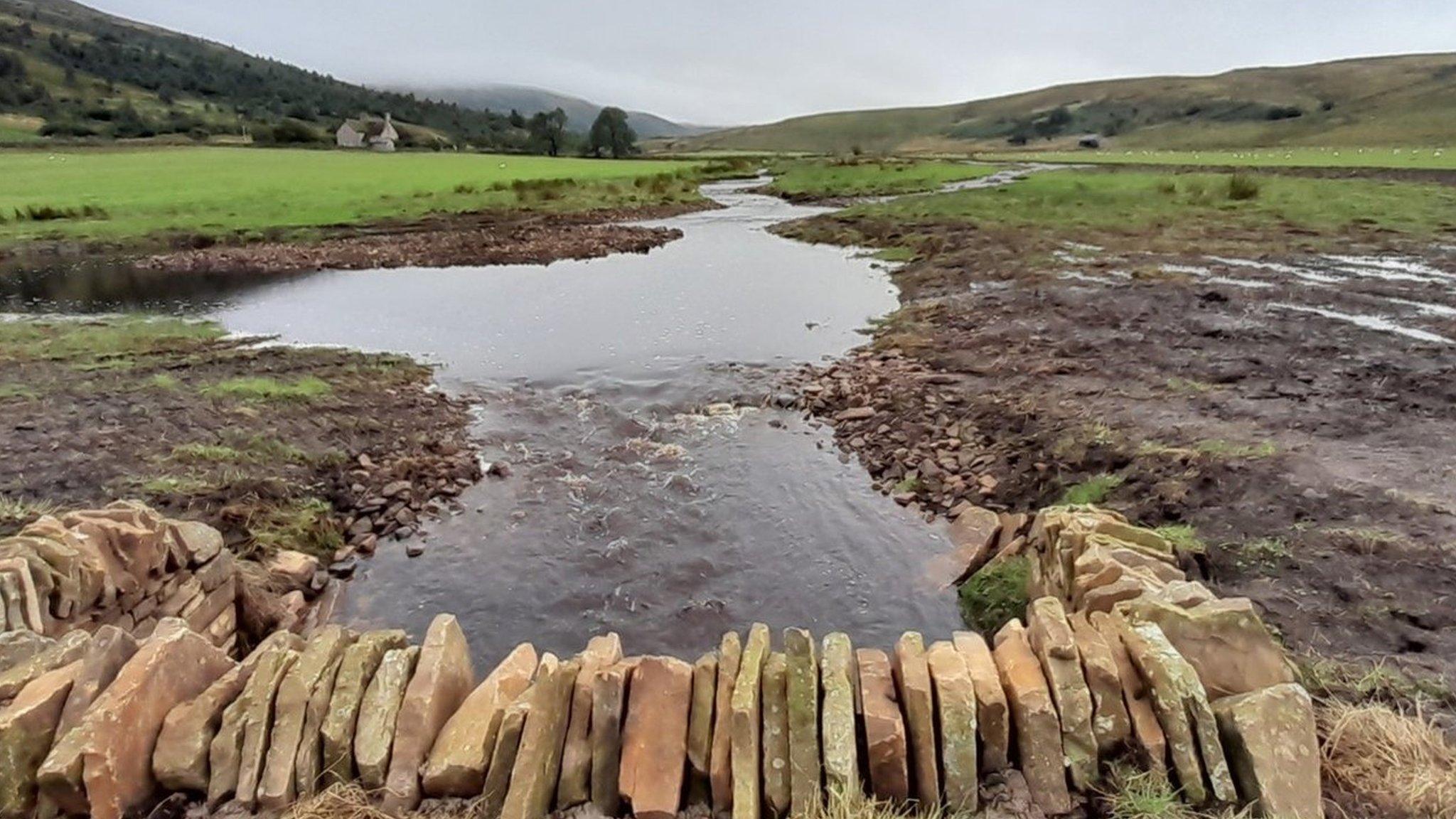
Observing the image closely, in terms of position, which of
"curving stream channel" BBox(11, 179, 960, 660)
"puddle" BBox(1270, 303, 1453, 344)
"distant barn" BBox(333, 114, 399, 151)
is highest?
"distant barn" BBox(333, 114, 399, 151)

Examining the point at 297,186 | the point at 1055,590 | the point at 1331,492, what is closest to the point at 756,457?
the point at 1055,590

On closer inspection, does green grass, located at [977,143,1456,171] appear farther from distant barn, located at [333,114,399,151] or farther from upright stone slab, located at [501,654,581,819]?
distant barn, located at [333,114,399,151]

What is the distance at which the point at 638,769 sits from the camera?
4957mm

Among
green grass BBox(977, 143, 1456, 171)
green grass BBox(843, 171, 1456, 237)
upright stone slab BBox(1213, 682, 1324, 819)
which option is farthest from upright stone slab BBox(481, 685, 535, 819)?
green grass BBox(977, 143, 1456, 171)

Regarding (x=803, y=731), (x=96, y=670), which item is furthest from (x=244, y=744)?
(x=803, y=731)

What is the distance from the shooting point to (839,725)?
4949 millimetres

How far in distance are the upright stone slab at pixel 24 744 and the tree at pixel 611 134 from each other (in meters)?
157

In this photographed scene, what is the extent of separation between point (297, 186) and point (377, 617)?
6534 centimetres

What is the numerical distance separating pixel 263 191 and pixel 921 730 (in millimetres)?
68850

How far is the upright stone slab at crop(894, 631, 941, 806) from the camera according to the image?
4871 mm

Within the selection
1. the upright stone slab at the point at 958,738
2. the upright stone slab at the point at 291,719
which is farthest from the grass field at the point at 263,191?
the upright stone slab at the point at 958,738

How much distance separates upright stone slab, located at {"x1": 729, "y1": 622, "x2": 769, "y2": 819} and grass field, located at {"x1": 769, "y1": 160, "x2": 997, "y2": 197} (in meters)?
67.0

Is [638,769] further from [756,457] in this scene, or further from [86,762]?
[756,457]

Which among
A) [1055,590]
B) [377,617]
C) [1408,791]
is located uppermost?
[1408,791]
